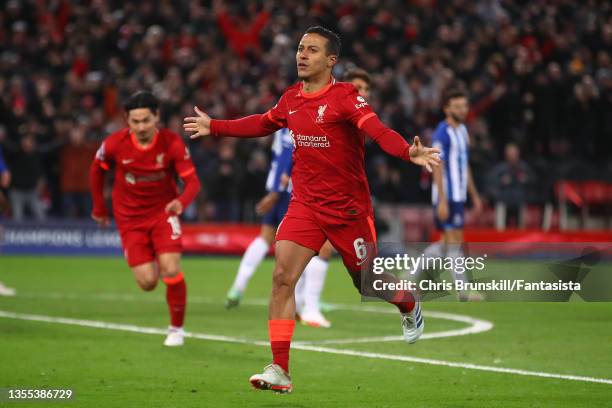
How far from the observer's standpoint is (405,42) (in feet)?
88.1

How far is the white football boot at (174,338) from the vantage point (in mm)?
11508

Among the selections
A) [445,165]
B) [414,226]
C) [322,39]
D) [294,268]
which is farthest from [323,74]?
[414,226]

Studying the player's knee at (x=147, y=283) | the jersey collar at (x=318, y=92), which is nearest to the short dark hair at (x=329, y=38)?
the jersey collar at (x=318, y=92)

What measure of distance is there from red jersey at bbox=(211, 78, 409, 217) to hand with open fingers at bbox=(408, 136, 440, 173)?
2.52 feet

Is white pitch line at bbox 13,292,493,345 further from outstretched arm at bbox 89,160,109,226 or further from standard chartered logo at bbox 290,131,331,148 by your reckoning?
standard chartered logo at bbox 290,131,331,148

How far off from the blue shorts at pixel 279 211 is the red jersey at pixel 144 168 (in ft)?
7.43

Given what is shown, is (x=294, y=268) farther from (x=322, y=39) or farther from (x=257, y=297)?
(x=257, y=297)

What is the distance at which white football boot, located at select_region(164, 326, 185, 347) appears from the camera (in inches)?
453

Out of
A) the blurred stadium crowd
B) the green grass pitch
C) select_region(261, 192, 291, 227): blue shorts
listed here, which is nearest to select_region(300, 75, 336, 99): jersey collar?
Answer: the green grass pitch

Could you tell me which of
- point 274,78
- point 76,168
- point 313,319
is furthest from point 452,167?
point 76,168

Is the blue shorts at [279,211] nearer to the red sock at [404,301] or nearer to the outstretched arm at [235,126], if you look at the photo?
the red sock at [404,301]

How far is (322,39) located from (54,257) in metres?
16.8

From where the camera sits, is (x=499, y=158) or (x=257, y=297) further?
(x=499, y=158)

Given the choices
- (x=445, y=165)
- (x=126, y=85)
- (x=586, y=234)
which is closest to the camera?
(x=445, y=165)
